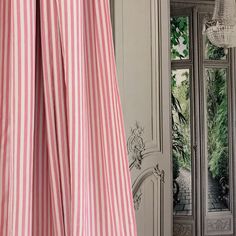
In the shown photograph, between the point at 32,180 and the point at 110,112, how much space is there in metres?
0.16

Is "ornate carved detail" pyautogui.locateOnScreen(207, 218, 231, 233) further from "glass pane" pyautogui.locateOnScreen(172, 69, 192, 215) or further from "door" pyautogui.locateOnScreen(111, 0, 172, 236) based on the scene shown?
"door" pyautogui.locateOnScreen(111, 0, 172, 236)

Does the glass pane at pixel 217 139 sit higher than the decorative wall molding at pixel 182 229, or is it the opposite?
the glass pane at pixel 217 139

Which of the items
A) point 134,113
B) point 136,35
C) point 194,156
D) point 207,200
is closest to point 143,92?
point 134,113

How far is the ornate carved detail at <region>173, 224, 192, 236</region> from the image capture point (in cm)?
265

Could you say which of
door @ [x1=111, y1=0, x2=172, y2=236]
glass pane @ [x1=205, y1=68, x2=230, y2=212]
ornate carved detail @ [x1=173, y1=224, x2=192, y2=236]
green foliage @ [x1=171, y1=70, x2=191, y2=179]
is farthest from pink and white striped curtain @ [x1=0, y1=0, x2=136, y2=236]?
glass pane @ [x1=205, y1=68, x2=230, y2=212]

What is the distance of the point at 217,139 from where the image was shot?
2859 millimetres

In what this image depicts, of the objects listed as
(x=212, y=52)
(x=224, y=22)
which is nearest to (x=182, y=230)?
(x=212, y=52)

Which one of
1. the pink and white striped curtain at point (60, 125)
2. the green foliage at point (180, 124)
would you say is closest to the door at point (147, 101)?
the green foliage at point (180, 124)

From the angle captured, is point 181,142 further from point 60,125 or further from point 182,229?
point 60,125

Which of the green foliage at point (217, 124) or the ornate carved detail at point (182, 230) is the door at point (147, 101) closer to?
the ornate carved detail at point (182, 230)

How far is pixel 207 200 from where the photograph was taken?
9.09 ft

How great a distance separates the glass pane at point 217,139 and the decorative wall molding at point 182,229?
8.4 inches

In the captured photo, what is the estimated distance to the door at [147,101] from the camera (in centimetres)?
178

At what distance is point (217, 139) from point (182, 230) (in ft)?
2.36
